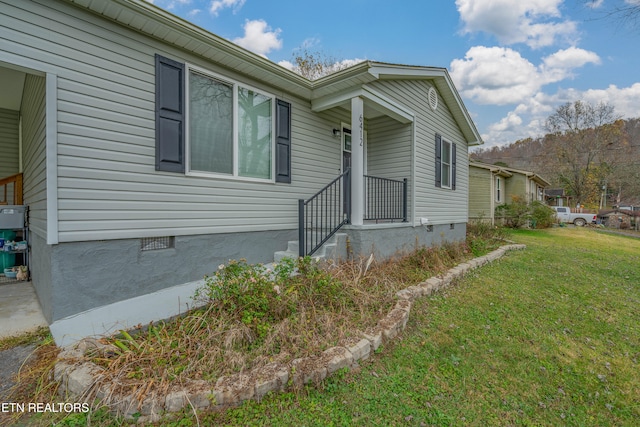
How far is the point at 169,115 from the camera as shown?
141 inches

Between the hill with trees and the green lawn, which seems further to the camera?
the hill with trees

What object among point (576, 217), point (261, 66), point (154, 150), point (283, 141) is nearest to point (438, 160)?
point (283, 141)

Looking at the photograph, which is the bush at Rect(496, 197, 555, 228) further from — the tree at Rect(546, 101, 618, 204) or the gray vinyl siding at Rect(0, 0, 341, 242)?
the tree at Rect(546, 101, 618, 204)

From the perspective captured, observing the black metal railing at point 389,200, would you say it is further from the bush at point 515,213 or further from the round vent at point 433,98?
the bush at point 515,213

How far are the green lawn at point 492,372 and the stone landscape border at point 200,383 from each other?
0.29ft

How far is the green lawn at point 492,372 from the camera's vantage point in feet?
6.82

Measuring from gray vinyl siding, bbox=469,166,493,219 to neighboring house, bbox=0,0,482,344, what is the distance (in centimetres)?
1208

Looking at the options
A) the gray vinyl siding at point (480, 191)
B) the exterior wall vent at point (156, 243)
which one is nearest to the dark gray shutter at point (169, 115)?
the exterior wall vent at point (156, 243)

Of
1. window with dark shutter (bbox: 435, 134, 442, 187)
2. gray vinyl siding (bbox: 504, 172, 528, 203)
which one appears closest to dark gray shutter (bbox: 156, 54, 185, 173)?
window with dark shutter (bbox: 435, 134, 442, 187)

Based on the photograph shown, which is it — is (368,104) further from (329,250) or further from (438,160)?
(438,160)

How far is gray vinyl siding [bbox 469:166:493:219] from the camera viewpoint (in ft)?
51.1

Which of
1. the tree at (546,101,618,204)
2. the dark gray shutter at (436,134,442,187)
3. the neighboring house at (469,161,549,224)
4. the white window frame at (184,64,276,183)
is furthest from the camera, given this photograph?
the tree at (546,101,618,204)

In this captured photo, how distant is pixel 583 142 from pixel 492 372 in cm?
3438

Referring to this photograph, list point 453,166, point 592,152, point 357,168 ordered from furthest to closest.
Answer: point 592,152
point 453,166
point 357,168
